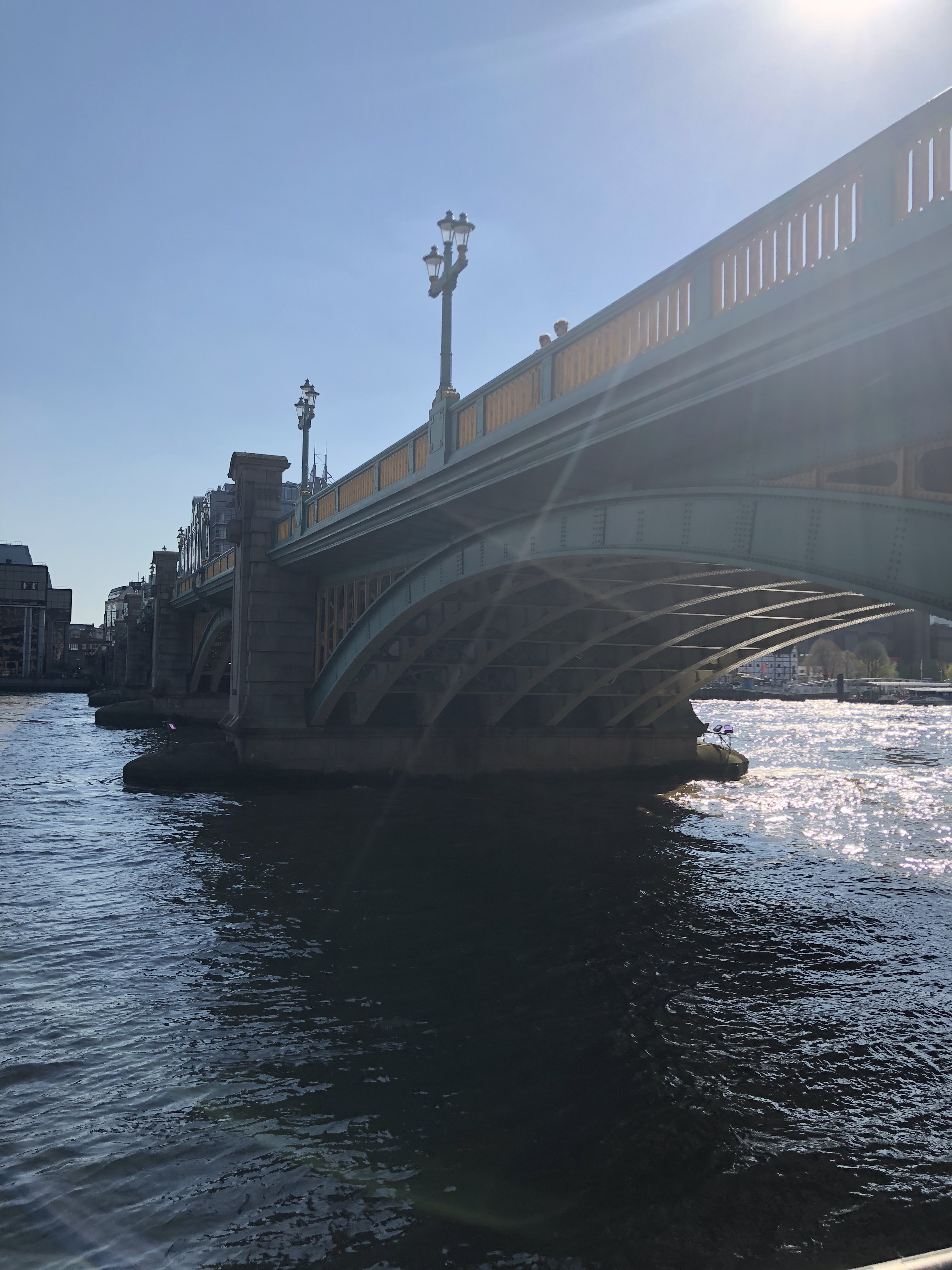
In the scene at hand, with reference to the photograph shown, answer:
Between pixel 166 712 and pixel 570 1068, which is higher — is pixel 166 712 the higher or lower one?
the higher one

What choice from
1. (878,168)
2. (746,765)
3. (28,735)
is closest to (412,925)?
(878,168)

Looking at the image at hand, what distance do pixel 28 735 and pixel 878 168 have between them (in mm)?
46193

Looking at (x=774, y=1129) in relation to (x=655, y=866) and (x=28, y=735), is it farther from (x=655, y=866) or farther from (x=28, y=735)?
(x=28, y=735)

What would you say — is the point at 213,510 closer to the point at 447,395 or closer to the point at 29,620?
the point at 29,620

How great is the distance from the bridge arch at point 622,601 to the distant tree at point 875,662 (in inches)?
3925

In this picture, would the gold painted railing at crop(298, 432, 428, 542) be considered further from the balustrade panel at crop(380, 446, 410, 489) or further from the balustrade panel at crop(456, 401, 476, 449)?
the balustrade panel at crop(456, 401, 476, 449)

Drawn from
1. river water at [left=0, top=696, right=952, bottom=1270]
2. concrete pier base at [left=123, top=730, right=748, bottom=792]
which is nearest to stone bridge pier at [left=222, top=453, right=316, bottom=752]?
concrete pier base at [left=123, top=730, right=748, bottom=792]

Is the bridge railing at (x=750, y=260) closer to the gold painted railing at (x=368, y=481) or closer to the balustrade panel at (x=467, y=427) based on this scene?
the balustrade panel at (x=467, y=427)

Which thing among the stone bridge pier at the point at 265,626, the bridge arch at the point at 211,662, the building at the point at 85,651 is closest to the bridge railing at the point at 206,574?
the bridge arch at the point at 211,662

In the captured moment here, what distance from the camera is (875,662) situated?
402ft

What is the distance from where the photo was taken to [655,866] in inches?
694

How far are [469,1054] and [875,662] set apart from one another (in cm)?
12459

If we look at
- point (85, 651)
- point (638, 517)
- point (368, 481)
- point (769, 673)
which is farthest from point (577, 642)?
point (85, 651)

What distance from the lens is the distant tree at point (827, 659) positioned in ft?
394
